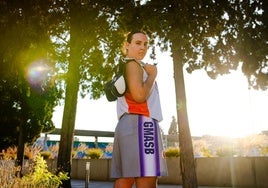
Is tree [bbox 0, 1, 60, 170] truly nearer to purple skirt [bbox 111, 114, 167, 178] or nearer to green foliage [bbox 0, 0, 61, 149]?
green foliage [bbox 0, 0, 61, 149]

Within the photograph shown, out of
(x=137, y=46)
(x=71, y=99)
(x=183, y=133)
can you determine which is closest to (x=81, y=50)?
(x=71, y=99)

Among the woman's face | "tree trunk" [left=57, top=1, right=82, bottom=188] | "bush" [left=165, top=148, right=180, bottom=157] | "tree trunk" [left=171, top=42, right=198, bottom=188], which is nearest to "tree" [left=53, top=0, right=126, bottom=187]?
"tree trunk" [left=57, top=1, right=82, bottom=188]

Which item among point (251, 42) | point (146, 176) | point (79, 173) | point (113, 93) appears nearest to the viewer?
point (146, 176)

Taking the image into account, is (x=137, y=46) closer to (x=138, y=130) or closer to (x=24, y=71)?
(x=138, y=130)

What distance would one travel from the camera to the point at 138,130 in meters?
2.33

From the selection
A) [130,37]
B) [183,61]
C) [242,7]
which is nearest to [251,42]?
[242,7]

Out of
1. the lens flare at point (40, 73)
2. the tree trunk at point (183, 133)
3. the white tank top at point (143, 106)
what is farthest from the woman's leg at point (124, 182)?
the lens flare at point (40, 73)

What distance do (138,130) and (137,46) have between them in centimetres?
61

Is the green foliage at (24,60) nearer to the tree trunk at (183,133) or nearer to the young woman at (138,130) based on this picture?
the tree trunk at (183,133)

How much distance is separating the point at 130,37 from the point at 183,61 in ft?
32.1

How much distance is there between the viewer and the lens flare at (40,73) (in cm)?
1446

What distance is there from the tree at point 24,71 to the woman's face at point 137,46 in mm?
9856

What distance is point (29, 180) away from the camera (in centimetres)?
773

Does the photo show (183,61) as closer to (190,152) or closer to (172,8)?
(172,8)
